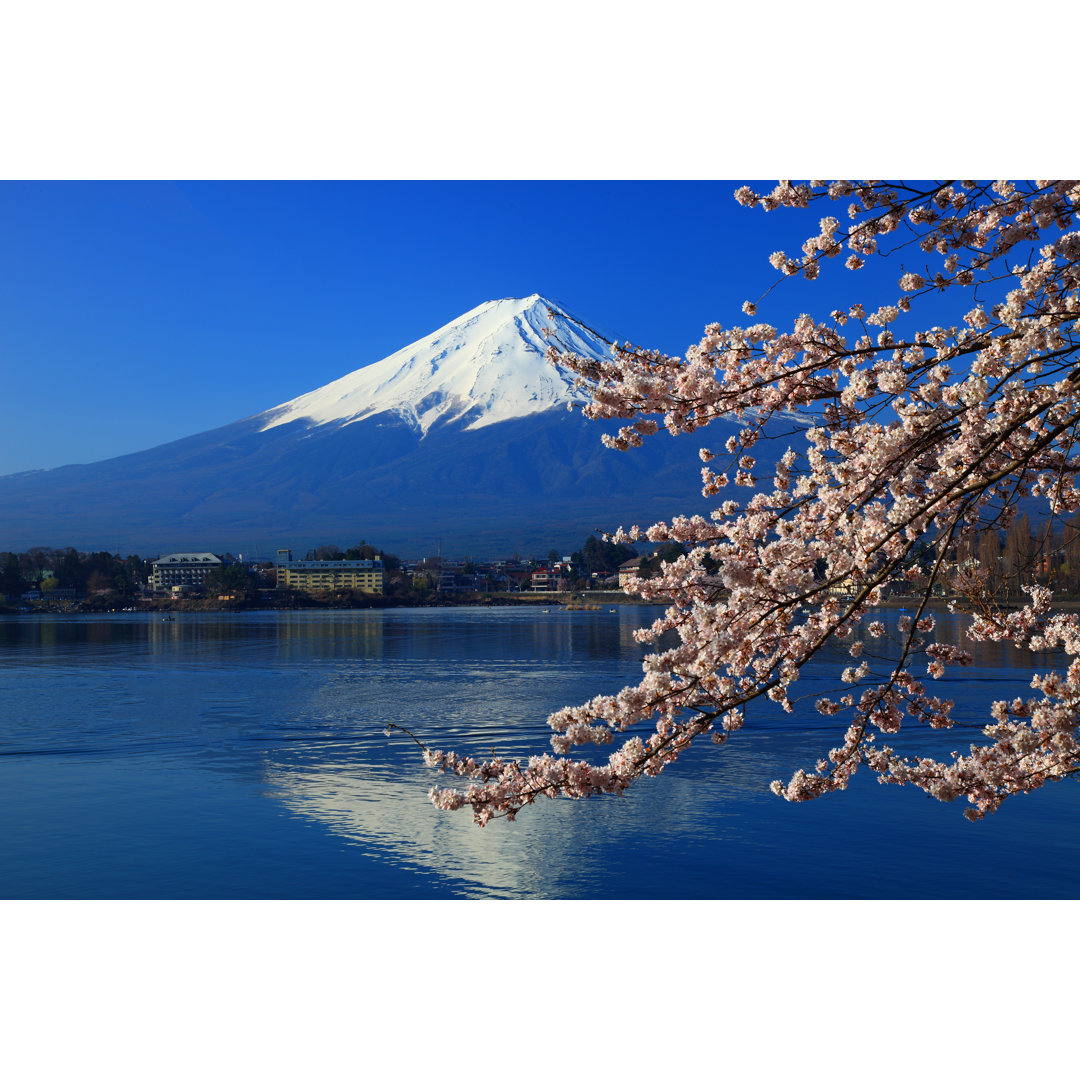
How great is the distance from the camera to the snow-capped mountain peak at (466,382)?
16138 cm

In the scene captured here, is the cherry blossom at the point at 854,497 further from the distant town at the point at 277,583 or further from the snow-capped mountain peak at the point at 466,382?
the snow-capped mountain peak at the point at 466,382

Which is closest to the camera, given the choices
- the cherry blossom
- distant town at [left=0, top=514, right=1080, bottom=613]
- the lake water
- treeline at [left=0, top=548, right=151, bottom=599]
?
the cherry blossom

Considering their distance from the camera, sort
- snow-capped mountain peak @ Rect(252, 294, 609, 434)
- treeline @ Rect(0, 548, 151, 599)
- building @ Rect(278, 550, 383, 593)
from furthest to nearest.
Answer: snow-capped mountain peak @ Rect(252, 294, 609, 434) → building @ Rect(278, 550, 383, 593) → treeline @ Rect(0, 548, 151, 599)

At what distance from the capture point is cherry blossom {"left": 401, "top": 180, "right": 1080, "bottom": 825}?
2.52 metres

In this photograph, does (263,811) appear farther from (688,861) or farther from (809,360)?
(809,360)

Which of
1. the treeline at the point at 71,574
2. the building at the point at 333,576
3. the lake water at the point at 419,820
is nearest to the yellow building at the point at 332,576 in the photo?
the building at the point at 333,576

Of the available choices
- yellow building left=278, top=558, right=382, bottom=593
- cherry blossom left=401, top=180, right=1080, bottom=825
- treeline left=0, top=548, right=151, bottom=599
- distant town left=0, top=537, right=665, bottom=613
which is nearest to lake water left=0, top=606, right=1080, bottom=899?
cherry blossom left=401, top=180, right=1080, bottom=825

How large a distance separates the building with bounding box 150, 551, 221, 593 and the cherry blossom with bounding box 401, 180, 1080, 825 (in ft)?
255

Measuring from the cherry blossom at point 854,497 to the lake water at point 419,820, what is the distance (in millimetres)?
439

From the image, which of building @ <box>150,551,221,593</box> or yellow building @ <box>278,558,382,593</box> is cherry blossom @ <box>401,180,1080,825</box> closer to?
yellow building @ <box>278,558,382,593</box>

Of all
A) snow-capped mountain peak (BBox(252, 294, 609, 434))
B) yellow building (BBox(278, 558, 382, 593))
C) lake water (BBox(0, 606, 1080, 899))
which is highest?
snow-capped mountain peak (BBox(252, 294, 609, 434))

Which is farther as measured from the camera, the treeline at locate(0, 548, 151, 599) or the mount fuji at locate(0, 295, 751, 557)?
the mount fuji at locate(0, 295, 751, 557)

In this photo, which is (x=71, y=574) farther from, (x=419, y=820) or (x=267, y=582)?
(x=419, y=820)
